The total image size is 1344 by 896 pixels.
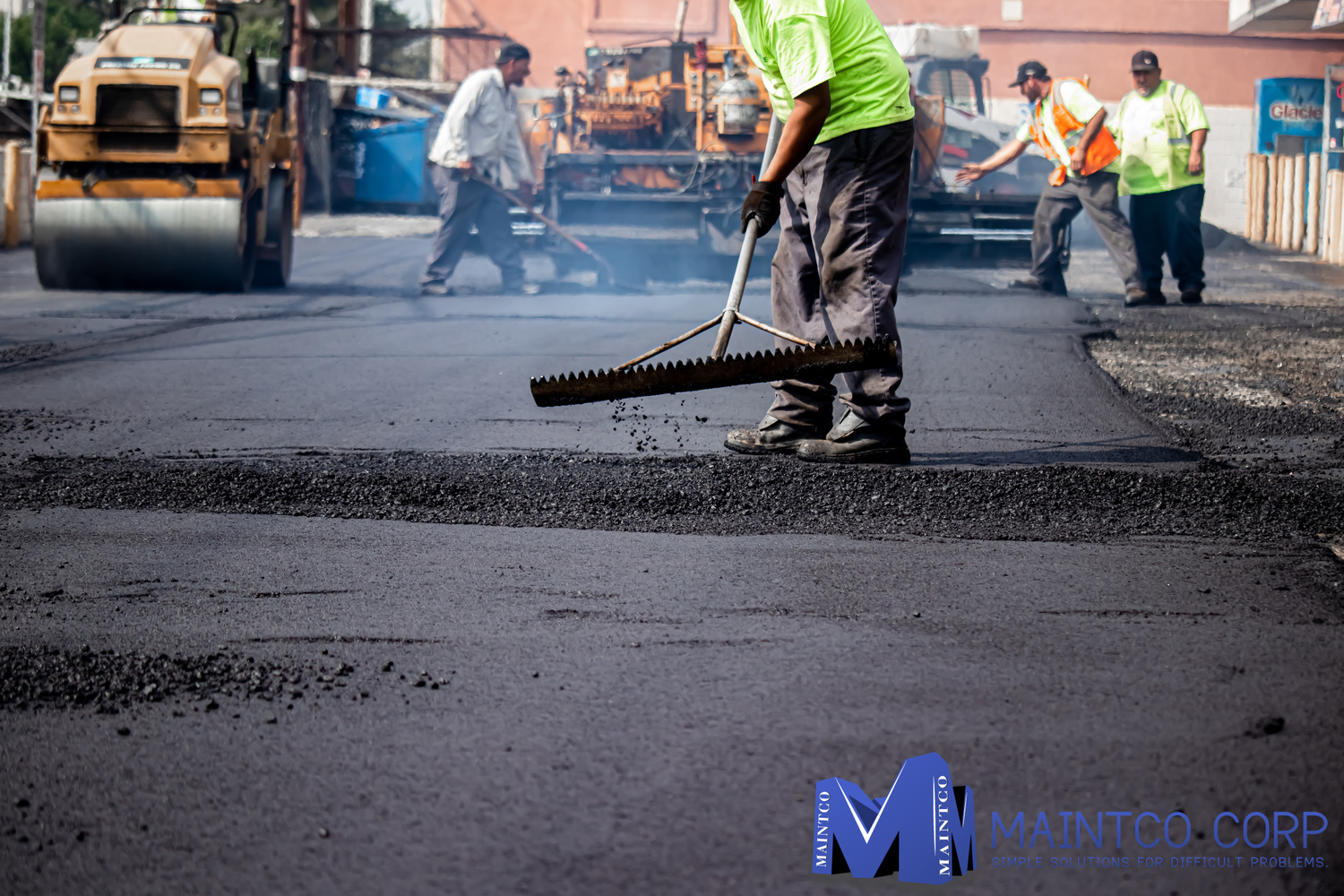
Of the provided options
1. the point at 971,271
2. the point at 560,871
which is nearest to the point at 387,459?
the point at 560,871

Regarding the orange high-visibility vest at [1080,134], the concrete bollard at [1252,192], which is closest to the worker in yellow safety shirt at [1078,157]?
the orange high-visibility vest at [1080,134]

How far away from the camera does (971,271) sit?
45.9 ft

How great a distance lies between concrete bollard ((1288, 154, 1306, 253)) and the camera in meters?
17.7

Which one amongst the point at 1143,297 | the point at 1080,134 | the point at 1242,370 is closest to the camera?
the point at 1242,370

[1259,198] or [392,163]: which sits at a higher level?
[392,163]

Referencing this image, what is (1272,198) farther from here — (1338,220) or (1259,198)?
(1338,220)

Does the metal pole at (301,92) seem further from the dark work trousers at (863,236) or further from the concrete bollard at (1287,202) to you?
the dark work trousers at (863,236)

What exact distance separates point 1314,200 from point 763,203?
49.2ft

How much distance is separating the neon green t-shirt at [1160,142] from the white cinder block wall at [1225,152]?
18.4 meters

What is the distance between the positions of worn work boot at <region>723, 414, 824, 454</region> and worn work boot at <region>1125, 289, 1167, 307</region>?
245 inches

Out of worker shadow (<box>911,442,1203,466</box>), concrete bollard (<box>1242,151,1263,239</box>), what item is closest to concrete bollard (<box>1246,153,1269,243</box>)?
concrete bollard (<box>1242,151,1263,239</box>)

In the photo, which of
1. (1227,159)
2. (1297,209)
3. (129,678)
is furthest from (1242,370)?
(1227,159)

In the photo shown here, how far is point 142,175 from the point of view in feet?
33.8

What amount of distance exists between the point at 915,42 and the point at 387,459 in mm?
22492
